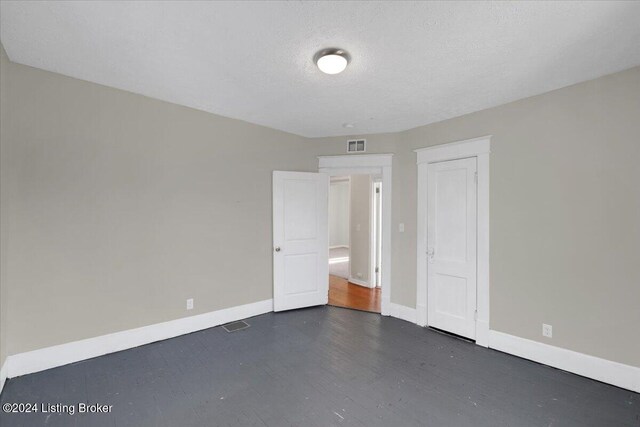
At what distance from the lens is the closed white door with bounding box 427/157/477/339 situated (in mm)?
3342

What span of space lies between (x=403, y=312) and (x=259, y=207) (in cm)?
251

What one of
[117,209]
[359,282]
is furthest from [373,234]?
[117,209]

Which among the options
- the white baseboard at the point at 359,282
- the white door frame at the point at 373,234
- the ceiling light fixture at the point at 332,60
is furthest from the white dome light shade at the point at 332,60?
the white baseboard at the point at 359,282

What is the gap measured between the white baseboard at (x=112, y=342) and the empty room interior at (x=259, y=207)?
18 millimetres

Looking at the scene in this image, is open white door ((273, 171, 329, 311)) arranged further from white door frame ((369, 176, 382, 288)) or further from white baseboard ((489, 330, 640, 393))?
white baseboard ((489, 330, 640, 393))

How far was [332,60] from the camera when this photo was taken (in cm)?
217

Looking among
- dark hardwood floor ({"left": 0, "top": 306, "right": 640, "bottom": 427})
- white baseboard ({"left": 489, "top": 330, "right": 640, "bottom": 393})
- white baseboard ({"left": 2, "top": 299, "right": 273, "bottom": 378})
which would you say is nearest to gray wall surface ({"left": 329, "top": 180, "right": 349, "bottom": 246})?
white baseboard ({"left": 2, "top": 299, "right": 273, "bottom": 378})

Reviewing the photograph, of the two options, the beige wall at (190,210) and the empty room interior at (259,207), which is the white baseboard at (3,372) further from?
the beige wall at (190,210)

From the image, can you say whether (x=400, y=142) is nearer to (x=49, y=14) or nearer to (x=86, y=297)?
(x=49, y=14)

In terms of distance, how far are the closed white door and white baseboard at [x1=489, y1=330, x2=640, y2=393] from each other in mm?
338

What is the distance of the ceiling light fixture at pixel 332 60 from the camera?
2.14 metres

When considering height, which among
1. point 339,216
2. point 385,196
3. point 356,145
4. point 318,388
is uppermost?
point 356,145

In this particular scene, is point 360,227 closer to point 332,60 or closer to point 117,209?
Result: point 332,60

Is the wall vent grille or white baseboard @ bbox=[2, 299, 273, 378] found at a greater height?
the wall vent grille
